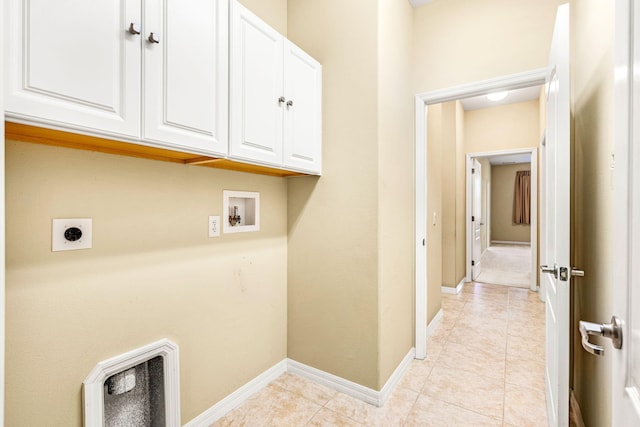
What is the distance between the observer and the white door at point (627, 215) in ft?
2.03

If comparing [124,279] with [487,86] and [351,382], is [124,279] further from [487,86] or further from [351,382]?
[487,86]

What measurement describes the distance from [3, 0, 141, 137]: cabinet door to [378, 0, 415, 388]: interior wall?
1.32m

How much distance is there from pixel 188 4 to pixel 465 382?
2658mm

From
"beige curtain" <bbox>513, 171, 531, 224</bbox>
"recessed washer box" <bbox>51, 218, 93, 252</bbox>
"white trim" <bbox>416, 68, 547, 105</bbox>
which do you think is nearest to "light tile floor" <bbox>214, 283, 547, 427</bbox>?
"recessed washer box" <bbox>51, 218, 93, 252</bbox>

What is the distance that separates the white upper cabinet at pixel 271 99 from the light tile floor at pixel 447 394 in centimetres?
144

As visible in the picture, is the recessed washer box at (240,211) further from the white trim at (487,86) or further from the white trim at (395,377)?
the white trim at (487,86)

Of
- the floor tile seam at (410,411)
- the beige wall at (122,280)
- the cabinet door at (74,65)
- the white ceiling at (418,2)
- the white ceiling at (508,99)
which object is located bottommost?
the floor tile seam at (410,411)

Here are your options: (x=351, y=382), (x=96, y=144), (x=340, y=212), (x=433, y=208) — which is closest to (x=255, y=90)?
(x=96, y=144)

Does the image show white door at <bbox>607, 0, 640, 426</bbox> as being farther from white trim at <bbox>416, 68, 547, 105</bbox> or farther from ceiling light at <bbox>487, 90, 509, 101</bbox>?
ceiling light at <bbox>487, 90, 509, 101</bbox>

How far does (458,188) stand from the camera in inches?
173

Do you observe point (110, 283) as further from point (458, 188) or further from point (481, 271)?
point (481, 271)

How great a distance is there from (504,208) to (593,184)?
31.3 ft

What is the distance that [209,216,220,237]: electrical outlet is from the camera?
1695mm

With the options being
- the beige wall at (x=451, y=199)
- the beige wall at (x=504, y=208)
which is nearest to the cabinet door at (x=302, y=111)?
the beige wall at (x=451, y=199)
